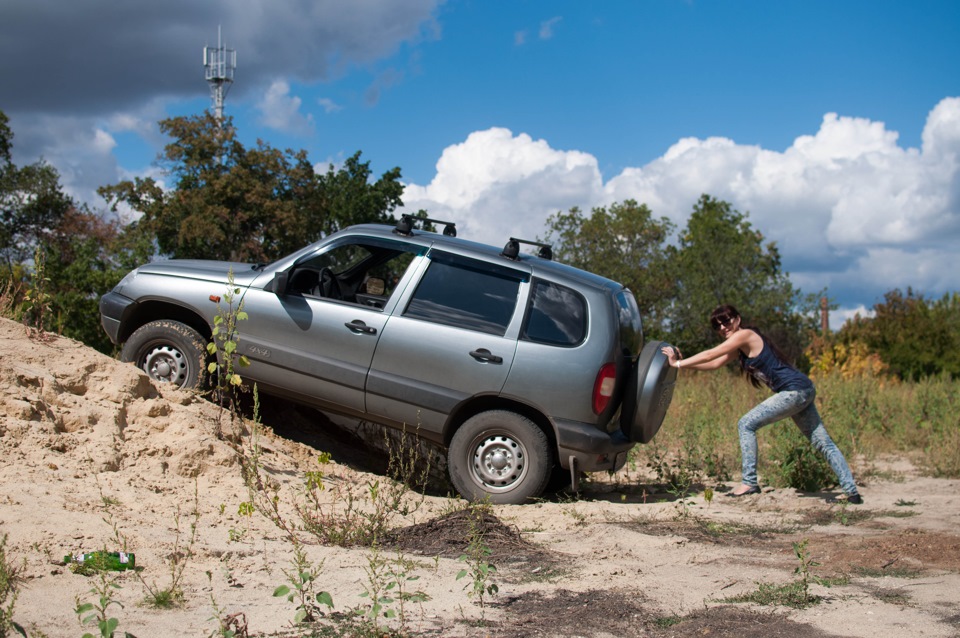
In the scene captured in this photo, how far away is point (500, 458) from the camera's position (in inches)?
289

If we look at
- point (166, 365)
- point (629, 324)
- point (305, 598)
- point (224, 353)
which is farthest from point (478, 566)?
point (166, 365)

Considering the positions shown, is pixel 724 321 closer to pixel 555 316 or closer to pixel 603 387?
pixel 603 387

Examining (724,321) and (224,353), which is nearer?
(224,353)

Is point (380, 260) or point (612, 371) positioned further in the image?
point (380, 260)

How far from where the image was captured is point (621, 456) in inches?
304

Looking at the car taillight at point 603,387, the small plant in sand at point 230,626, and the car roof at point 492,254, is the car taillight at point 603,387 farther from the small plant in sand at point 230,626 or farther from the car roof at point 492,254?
the small plant in sand at point 230,626

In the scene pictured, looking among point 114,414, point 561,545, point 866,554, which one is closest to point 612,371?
point 561,545

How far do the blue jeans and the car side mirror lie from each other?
4290 millimetres

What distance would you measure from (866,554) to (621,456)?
2202 millimetres

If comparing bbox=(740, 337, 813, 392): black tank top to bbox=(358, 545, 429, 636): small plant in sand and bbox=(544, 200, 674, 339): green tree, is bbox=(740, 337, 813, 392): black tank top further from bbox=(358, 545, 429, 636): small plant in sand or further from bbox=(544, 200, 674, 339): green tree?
bbox=(544, 200, 674, 339): green tree

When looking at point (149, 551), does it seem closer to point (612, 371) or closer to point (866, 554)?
point (612, 371)

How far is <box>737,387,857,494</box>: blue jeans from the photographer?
8484mm

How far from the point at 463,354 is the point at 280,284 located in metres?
1.64

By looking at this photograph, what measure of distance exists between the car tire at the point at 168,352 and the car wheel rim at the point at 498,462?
238 cm
